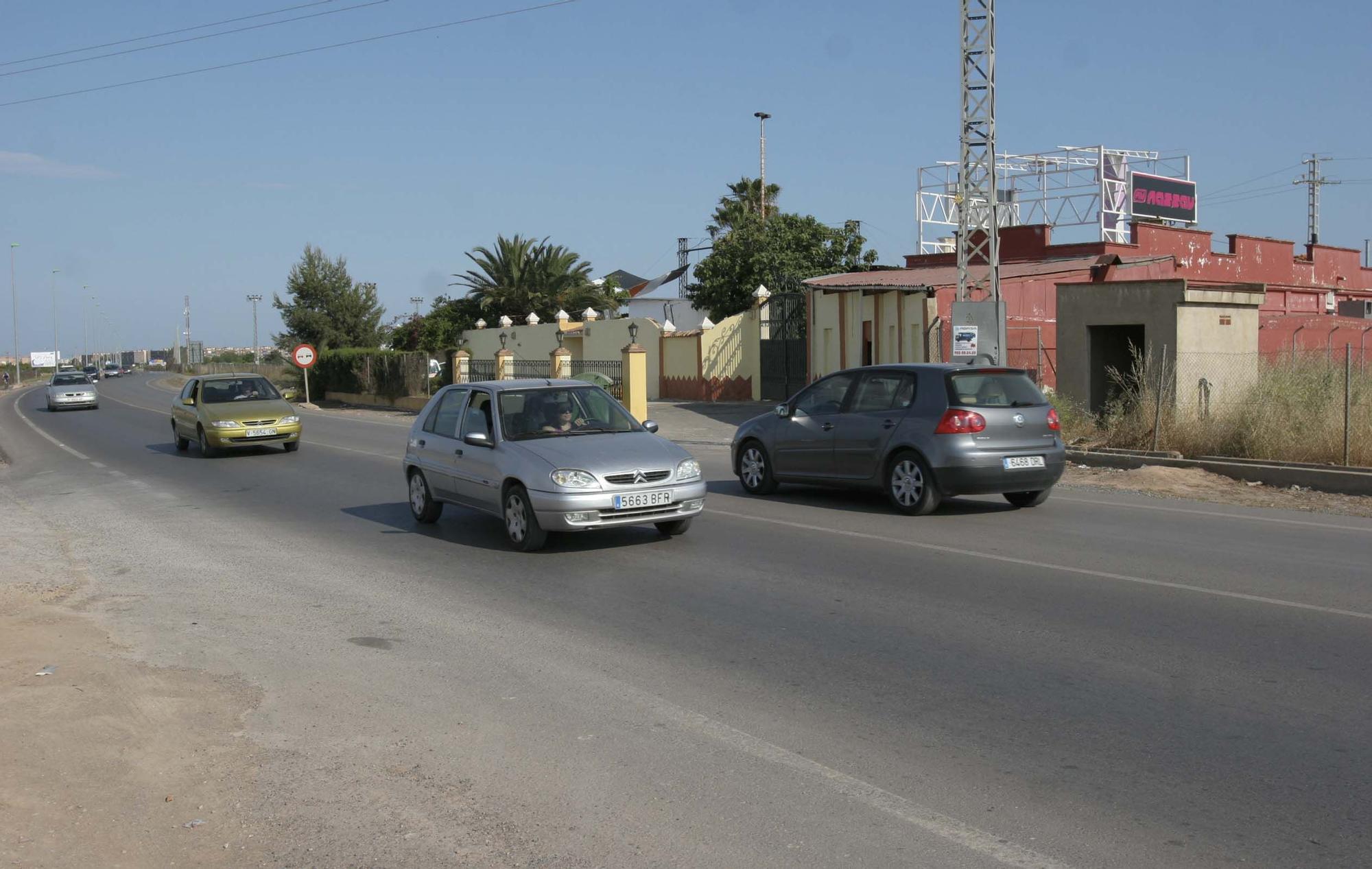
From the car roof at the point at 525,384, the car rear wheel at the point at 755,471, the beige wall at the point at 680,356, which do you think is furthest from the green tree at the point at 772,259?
the car roof at the point at 525,384

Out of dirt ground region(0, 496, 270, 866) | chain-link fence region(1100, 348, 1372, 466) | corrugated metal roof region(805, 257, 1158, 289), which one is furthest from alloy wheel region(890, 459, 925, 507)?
corrugated metal roof region(805, 257, 1158, 289)

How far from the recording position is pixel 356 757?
5309 millimetres

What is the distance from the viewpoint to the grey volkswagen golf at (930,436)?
39.8ft

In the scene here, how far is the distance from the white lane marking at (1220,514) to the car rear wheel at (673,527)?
517cm

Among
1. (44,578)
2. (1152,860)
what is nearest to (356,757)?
(1152,860)

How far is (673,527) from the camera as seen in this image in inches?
438

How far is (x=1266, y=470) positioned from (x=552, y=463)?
10034 millimetres

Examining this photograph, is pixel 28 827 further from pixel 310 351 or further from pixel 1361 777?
pixel 310 351

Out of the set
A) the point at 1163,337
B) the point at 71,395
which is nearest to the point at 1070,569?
the point at 1163,337

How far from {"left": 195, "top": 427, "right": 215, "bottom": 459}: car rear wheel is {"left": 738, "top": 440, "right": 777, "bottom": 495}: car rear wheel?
37.0ft

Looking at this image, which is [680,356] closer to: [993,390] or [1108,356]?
[1108,356]

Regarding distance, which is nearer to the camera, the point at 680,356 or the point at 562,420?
the point at 562,420

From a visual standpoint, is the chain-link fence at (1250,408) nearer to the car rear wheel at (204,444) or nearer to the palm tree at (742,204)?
the car rear wheel at (204,444)

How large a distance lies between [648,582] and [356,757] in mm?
4048
